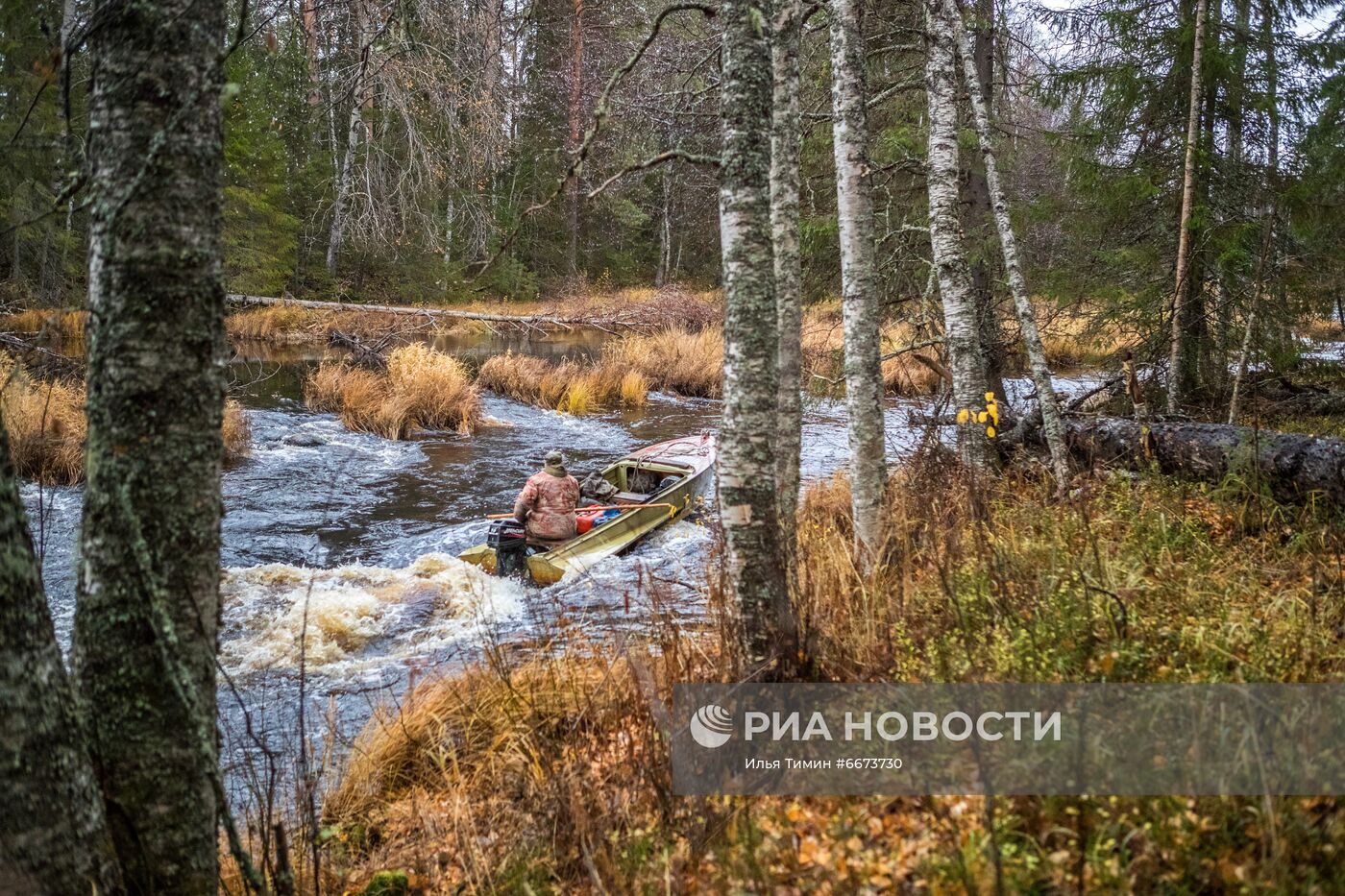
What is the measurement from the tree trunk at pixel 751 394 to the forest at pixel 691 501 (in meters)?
0.02

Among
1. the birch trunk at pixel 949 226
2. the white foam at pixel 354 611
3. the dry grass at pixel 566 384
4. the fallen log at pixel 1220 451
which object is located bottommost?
the white foam at pixel 354 611

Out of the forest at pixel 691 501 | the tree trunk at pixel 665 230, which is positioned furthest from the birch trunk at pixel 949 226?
the tree trunk at pixel 665 230

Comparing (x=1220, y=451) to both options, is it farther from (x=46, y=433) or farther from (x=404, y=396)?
(x=46, y=433)

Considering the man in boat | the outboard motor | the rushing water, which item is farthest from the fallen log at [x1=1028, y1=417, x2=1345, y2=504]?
the outboard motor

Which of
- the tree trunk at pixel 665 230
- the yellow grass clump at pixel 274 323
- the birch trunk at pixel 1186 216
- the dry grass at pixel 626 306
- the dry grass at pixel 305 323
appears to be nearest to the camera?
the birch trunk at pixel 1186 216

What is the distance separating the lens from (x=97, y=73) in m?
1.81

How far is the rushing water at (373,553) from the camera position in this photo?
5531mm

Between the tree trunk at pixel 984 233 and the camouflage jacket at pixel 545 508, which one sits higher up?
the tree trunk at pixel 984 233

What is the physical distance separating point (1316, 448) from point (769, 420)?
4.30 meters

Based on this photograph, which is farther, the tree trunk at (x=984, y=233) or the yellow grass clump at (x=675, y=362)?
the yellow grass clump at (x=675, y=362)

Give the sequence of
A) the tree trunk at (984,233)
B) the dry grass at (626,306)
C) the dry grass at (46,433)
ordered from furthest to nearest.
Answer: the dry grass at (626,306) → the tree trunk at (984,233) → the dry grass at (46,433)

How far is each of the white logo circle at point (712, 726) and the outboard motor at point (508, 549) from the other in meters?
4.85

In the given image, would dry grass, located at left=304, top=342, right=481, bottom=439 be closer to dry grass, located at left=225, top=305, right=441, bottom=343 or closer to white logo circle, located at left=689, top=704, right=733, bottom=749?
dry grass, located at left=225, top=305, right=441, bottom=343

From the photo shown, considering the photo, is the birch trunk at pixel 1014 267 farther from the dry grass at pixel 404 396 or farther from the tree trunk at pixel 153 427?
the dry grass at pixel 404 396
